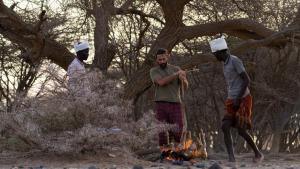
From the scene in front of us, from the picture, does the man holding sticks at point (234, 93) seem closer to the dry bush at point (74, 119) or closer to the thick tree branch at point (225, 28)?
the dry bush at point (74, 119)

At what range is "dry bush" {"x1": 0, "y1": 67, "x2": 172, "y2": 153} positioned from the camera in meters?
8.29

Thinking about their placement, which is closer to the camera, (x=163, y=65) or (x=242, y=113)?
(x=242, y=113)

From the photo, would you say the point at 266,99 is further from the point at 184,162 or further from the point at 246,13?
the point at 184,162

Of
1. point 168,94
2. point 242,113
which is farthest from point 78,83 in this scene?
point 242,113

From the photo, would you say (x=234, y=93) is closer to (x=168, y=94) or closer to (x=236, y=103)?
(x=236, y=103)

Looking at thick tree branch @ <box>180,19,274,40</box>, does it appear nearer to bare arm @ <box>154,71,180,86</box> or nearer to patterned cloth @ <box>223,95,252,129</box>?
bare arm @ <box>154,71,180,86</box>

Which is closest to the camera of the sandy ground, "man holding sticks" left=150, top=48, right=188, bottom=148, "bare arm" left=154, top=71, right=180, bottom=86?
the sandy ground

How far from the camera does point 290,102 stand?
2078cm

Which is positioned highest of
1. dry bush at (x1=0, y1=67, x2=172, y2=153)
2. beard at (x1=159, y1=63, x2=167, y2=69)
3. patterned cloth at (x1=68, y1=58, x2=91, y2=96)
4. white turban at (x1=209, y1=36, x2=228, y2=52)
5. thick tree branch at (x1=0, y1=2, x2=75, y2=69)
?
thick tree branch at (x1=0, y1=2, x2=75, y2=69)

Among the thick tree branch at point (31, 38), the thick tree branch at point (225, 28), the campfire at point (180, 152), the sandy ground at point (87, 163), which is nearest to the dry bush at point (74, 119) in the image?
the sandy ground at point (87, 163)

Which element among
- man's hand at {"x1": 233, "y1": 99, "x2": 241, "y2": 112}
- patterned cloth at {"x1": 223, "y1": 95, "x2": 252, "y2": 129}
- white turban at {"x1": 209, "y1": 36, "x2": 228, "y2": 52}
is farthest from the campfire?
white turban at {"x1": 209, "y1": 36, "x2": 228, "y2": 52}

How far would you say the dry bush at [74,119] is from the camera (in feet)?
27.2

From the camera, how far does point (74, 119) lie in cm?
846

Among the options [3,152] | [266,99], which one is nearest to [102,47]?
[3,152]
